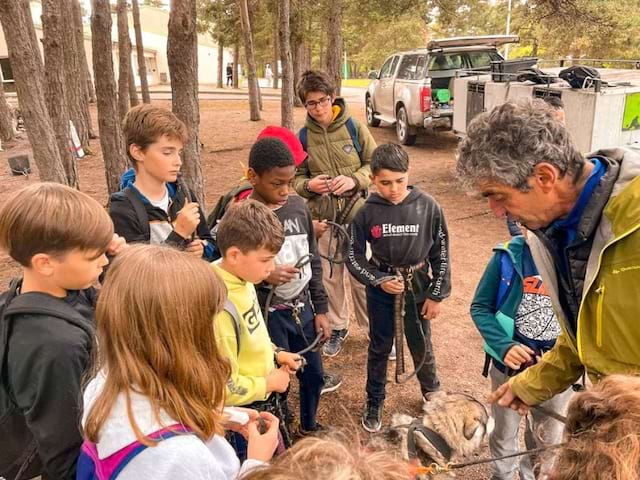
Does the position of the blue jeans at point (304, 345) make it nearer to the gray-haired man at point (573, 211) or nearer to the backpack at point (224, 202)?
the backpack at point (224, 202)

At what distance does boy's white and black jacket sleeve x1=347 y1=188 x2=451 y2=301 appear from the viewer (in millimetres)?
3113

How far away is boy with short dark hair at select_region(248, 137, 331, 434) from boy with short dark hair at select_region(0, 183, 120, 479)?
44.4 inches

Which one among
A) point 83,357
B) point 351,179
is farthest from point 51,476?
point 351,179

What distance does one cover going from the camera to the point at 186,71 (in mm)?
5867

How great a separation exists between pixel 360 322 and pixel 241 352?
2474 mm

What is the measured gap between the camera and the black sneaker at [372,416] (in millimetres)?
3365

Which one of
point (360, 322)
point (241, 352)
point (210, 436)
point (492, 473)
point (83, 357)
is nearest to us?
point (210, 436)

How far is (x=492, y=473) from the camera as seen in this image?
9.53 feet

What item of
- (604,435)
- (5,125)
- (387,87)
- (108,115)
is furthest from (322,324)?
(5,125)

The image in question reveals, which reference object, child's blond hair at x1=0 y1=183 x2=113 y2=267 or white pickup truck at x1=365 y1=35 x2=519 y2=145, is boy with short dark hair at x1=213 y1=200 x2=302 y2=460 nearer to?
child's blond hair at x1=0 y1=183 x2=113 y2=267

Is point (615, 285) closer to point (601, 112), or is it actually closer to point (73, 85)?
point (601, 112)

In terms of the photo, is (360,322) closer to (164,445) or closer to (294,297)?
(294,297)

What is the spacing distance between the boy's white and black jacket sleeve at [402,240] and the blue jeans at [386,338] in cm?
15

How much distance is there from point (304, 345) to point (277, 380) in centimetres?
93
